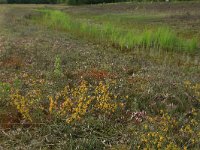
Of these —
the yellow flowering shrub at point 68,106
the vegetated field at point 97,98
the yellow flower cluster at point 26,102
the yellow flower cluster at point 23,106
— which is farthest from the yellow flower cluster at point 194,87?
the yellow flower cluster at point 23,106

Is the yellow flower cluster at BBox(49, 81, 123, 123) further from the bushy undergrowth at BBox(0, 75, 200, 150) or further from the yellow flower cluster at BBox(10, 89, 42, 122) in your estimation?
the yellow flower cluster at BBox(10, 89, 42, 122)

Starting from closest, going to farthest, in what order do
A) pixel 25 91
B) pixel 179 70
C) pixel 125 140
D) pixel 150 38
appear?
pixel 125 140, pixel 25 91, pixel 179 70, pixel 150 38

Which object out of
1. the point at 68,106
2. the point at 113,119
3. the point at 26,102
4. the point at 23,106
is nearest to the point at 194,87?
the point at 113,119

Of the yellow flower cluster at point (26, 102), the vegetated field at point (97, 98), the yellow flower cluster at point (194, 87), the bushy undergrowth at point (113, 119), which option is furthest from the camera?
the yellow flower cluster at point (194, 87)

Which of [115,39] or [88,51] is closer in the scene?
[88,51]

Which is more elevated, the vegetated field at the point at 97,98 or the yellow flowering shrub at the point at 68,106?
the yellow flowering shrub at the point at 68,106

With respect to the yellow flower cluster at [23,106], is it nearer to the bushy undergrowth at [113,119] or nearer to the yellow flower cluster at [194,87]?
the bushy undergrowth at [113,119]

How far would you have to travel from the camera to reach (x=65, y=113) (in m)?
9.09

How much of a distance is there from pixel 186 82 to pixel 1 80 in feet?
17.4

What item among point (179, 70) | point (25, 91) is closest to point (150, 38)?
point (179, 70)

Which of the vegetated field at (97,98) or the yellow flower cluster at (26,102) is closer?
the vegetated field at (97,98)

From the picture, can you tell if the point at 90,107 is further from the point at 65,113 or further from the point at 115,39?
the point at 115,39

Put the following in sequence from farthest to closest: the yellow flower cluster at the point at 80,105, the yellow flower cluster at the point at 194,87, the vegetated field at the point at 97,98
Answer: the yellow flower cluster at the point at 194,87 → the yellow flower cluster at the point at 80,105 → the vegetated field at the point at 97,98

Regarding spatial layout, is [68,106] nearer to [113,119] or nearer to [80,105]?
[80,105]
